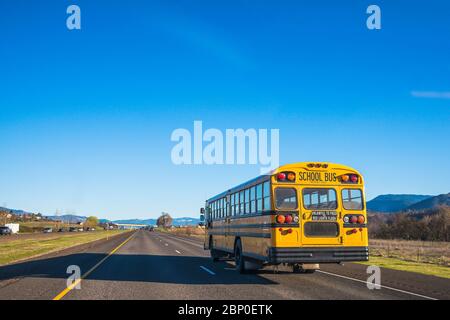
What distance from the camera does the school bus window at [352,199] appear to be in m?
12.6

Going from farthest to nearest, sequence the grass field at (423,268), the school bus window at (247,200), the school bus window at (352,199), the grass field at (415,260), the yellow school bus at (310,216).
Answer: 1. the grass field at (415,260)
2. the grass field at (423,268)
3. the school bus window at (247,200)
4. the school bus window at (352,199)
5. the yellow school bus at (310,216)

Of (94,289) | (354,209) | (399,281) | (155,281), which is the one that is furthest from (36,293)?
(399,281)

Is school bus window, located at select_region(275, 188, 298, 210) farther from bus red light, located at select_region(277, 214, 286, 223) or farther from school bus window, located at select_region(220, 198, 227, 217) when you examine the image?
school bus window, located at select_region(220, 198, 227, 217)

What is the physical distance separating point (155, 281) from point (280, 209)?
13.6ft

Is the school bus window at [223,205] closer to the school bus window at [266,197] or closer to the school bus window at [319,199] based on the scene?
the school bus window at [266,197]

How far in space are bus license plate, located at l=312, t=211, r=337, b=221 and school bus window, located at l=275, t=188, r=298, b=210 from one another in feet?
1.96

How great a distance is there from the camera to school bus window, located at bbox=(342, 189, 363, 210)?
12.6 m

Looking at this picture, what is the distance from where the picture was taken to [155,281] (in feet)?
41.3

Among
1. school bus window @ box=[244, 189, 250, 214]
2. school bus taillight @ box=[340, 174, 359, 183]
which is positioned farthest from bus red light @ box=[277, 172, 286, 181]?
school bus window @ box=[244, 189, 250, 214]

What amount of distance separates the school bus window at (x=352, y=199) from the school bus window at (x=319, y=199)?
1.04 ft

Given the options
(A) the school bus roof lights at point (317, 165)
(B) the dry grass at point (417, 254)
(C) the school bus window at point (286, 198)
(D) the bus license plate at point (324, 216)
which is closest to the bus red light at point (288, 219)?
(C) the school bus window at point (286, 198)

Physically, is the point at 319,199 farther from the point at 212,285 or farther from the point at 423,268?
the point at 423,268

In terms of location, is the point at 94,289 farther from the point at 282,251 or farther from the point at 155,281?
the point at 282,251
